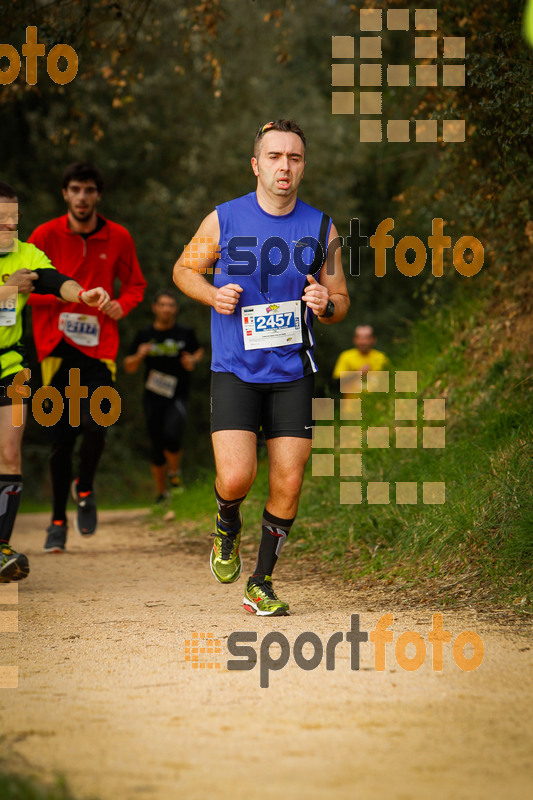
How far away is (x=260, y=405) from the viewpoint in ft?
16.3

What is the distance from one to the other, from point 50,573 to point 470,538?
9.59 feet

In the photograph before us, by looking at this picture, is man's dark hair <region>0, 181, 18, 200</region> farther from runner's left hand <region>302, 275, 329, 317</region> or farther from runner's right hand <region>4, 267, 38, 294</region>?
runner's left hand <region>302, 275, 329, 317</region>

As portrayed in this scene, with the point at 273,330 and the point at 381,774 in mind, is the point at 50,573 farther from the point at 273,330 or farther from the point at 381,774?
the point at 381,774

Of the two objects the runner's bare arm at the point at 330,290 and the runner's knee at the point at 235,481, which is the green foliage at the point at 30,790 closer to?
the runner's knee at the point at 235,481

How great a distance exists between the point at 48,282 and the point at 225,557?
207 cm

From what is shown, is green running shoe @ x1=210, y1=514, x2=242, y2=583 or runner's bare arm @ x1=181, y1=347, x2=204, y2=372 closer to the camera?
green running shoe @ x1=210, y1=514, x2=242, y2=583

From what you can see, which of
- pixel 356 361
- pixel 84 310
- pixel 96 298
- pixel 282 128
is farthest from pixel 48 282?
pixel 356 361

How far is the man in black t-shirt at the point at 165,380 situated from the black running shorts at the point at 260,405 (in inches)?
241

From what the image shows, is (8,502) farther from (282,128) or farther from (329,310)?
(282,128)

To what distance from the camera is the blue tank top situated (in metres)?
4.89

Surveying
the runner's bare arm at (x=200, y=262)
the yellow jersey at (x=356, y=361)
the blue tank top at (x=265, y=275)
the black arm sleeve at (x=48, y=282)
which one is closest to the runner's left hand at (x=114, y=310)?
the black arm sleeve at (x=48, y=282)

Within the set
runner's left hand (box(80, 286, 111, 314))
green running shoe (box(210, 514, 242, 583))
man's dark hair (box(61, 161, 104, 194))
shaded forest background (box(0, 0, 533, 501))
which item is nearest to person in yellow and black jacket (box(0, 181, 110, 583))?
runner's left hand (box(80, 286, 111, 314))

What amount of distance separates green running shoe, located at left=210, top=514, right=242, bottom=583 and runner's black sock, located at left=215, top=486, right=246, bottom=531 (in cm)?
3

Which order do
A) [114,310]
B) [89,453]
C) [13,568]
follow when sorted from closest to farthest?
[13,568]
[114,310]
[89,453]
